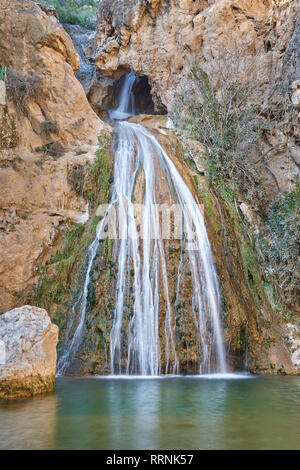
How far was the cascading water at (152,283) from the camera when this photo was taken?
9.36 metres

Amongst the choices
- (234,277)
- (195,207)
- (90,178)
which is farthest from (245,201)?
(90,178)

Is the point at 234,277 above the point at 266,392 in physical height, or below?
above

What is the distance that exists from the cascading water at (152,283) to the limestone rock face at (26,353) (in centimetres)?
271

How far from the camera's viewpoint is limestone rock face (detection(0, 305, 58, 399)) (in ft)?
20.2

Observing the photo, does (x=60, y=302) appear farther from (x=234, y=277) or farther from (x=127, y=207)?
(x=234, y=277)

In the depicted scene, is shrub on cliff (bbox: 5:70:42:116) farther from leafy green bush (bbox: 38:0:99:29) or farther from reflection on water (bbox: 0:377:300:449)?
leafy green bush (bbox: 38:0:99:29)

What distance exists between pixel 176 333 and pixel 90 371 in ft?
7.28

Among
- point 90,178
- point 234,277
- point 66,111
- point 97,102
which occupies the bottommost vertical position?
point 234,277

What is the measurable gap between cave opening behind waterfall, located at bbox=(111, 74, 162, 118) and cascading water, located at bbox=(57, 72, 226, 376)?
10463 mm

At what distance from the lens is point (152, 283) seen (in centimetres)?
1027

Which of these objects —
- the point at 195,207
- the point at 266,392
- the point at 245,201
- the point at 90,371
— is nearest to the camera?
the point at 266,392

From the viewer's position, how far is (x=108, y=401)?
6.34 metres

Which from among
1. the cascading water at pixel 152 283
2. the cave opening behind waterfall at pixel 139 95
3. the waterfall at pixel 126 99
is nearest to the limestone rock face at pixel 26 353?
the cascading water at pixel 152 283

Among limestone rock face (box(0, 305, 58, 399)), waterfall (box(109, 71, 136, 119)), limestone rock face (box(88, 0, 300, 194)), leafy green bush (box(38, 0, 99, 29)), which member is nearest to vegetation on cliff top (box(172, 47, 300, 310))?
limestone rock face (box(88, 0, 300, 194))
